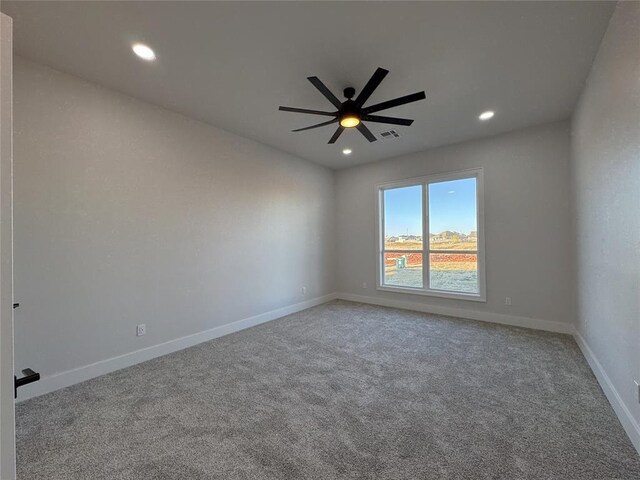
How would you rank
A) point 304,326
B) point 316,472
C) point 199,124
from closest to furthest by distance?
point 316,472
point 199,124
point 304,326

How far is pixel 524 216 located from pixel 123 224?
5.10 m

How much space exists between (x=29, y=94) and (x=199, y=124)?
156 centimetres

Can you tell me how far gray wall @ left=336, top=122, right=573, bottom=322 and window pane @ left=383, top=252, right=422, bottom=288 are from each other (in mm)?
369

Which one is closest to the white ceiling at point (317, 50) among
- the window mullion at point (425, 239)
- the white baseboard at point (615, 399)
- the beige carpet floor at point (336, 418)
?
the window mullion at point (425, 239)

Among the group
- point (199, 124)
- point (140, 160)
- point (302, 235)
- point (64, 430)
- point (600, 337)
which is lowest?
point (64, 430)

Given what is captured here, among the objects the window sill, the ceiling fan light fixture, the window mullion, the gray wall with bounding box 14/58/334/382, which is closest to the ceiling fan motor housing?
the ceiling fan light fixture

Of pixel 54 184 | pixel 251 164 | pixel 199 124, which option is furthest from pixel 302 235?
pixel 54 184

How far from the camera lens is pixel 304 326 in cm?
412

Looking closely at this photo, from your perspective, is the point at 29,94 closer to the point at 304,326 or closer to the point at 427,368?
the point at 304,326

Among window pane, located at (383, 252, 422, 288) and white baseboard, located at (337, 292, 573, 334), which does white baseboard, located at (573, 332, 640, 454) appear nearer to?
white baseboard, located at (337, 292, 573, 334)

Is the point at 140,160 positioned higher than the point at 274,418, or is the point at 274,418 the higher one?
the point at 140,160

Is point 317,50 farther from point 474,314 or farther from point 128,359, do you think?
point 474,314

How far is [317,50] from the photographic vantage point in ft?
7.61

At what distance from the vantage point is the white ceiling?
6.37 ft
